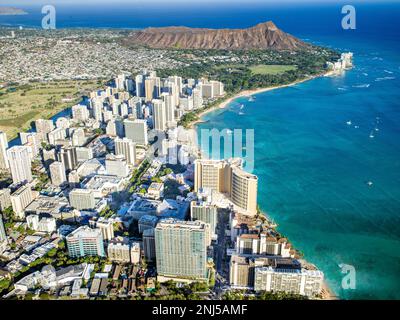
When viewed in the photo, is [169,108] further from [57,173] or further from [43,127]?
[57,173]

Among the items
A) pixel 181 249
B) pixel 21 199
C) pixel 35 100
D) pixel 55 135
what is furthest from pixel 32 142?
pixel 181 249

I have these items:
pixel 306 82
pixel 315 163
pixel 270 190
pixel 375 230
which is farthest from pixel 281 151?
pixel 306 82

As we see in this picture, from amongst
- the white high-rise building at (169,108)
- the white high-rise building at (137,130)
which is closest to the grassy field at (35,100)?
the white high-rise building at (137,130)

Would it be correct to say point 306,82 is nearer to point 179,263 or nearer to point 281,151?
point 281,151

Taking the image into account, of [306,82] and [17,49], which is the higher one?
[17,49]

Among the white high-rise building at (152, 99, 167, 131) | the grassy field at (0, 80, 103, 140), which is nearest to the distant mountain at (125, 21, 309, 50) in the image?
the grassy field at (0, 80, 103, 140)

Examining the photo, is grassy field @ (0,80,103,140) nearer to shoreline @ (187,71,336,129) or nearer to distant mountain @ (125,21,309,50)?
shoreline @ (187,71,336,129)

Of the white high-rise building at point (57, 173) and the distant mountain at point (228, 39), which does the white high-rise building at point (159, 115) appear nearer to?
the white high-rise building at point (57, 173)
